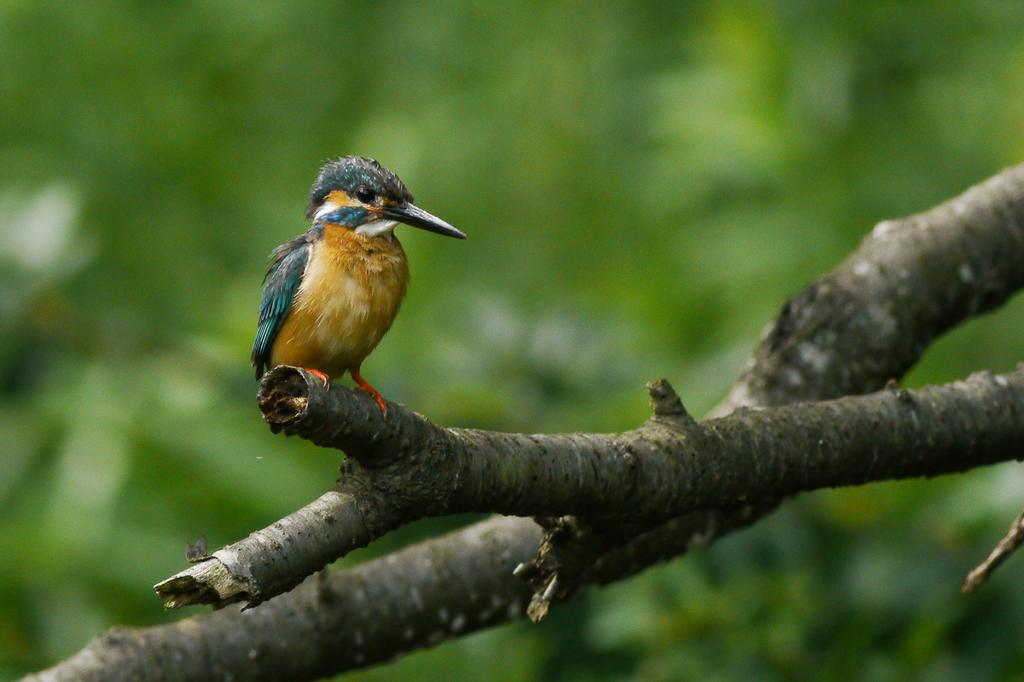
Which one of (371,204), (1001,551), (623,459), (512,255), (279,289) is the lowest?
(1001,551)

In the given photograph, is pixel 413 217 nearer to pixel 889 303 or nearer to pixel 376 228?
pixel 376 228

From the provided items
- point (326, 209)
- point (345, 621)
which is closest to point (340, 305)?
point (326, 209)

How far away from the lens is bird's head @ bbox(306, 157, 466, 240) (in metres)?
3.18

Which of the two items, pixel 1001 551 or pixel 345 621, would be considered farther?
pixel 345 621

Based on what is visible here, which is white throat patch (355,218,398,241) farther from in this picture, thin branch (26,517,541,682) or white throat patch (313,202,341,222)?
thin branch (26,517,541,682)

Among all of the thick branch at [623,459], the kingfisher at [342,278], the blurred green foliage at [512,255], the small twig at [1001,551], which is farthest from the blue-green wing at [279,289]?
the small twig at [1001,551]

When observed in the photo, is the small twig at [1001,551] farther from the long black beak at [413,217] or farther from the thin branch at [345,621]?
the long black beak at [413,217]

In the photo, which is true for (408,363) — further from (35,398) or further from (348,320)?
(348,320)

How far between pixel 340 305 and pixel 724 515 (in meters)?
1.25

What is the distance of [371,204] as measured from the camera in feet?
10.6

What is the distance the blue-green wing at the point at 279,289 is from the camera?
10.0ft

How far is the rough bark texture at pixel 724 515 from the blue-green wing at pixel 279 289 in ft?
2.31

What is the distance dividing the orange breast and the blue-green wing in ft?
0.09

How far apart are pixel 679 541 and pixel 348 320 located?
3.78 feet
